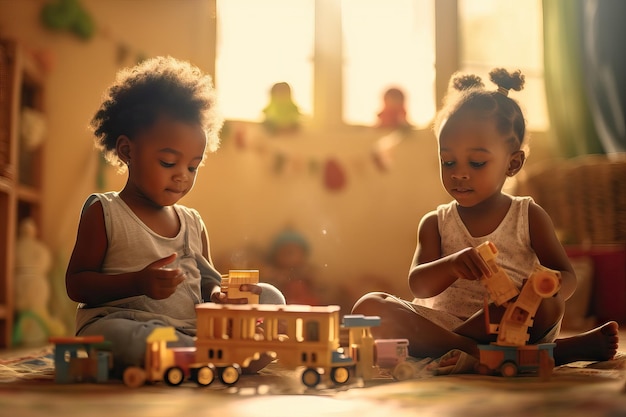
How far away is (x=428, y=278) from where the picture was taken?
1.28 m

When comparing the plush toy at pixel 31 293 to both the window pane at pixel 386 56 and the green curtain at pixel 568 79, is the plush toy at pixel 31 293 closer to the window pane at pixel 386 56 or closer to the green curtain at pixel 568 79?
the window pane at pixel 386 56

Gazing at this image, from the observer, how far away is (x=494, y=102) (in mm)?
1371

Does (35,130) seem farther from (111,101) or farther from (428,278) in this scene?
(428,278)

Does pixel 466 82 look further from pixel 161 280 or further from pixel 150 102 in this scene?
pixel 161 280

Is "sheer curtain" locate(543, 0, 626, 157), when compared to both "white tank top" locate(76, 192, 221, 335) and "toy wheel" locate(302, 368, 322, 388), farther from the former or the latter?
"toy wheel" locate(302, 368, 322, 388)

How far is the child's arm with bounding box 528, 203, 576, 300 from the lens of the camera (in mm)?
1328

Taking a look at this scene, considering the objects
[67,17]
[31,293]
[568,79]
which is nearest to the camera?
[31,293]

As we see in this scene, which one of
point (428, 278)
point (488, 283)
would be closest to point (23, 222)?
point (428, 278)

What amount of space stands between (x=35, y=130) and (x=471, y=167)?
5.07 feet

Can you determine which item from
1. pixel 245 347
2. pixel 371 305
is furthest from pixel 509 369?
pixel 245 347

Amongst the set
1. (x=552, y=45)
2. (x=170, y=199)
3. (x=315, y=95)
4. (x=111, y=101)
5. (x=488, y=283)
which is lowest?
(x=488, y=283)

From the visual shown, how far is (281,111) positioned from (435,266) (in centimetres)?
162

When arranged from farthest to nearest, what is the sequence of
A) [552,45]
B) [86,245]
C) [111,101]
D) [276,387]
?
[552,45], [111,101], [86,245], [276,387]

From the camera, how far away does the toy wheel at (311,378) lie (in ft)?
3.39
